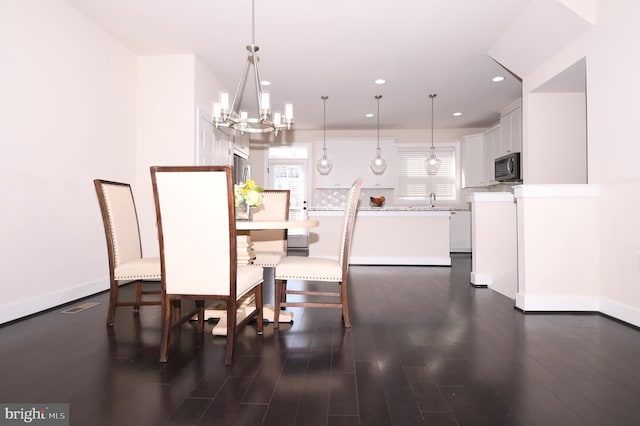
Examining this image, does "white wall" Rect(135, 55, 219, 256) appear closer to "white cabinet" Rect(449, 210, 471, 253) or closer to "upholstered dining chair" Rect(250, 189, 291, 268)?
"upholstered dining chair" Rect(250, 189, 291, 268)

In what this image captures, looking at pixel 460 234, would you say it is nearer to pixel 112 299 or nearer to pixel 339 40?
pixel 339 40

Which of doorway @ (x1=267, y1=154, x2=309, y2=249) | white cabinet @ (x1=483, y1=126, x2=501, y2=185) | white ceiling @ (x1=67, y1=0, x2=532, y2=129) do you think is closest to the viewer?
white ceiling @ (x1=67, y1=0, x2=532, y2=129)

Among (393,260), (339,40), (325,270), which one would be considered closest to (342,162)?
(393,260)

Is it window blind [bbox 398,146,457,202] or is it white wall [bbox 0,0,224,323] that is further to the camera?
window blind [bbox 398,146,457,202]

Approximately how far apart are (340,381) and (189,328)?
1280 millimetres

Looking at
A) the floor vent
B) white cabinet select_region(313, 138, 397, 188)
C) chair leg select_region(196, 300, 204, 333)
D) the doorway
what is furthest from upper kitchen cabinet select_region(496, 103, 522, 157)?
the floor vent

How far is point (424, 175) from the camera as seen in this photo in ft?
25.5

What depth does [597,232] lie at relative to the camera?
2.86 meters

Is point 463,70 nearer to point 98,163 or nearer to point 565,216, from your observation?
point 565,216

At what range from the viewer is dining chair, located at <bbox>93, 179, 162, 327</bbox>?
2350 millimetres

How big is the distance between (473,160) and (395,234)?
2.98 metres

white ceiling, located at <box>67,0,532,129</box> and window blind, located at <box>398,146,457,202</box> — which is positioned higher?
white ceiling, located at <box>67,0,532,129</box>

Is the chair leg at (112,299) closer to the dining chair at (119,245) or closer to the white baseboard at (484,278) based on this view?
the dining chair at (119,245)

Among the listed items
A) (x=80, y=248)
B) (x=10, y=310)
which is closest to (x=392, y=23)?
(x=80, y=248)
